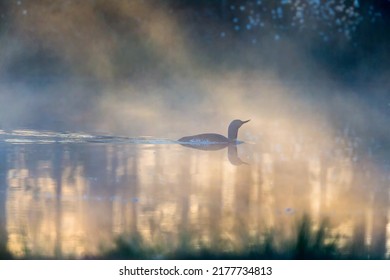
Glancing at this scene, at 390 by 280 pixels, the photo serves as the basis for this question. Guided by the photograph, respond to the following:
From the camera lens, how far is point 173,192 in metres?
4.19

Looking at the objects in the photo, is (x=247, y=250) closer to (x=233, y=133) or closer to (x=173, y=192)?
(x=173, y=192)

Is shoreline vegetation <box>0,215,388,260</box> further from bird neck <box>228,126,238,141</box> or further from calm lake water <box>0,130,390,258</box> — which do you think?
bird neck <box>228,126,238,141</box>

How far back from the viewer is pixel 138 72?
397 inches

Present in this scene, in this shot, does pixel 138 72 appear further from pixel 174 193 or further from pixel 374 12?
pixel 174 193

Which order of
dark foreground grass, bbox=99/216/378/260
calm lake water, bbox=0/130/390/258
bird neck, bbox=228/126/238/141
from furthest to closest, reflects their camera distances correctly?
bird neck, bbox=228/126/238/141 < calm lake water, bbox=0/130/390/258 < dark foreground grass, bbox=99/216/378/260

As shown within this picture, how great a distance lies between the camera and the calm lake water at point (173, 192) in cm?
339

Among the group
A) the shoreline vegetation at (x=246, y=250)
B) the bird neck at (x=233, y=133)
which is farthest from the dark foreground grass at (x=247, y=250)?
the bird neck at (x=233, y=133)

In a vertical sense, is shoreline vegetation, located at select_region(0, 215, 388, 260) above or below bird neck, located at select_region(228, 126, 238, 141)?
below

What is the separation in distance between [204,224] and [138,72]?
21.9 ft

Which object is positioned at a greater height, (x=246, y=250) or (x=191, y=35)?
(x=191, y=35)

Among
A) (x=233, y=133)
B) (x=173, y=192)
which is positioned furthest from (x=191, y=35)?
(x=173, y=192)

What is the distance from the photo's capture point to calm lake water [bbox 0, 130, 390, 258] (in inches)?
134

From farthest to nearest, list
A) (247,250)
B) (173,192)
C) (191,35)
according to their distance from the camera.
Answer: (191,35)
(173,192)
(247,250)

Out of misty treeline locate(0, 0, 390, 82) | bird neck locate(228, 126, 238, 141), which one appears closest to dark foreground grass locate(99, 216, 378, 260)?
bird neck locate(228, 126, 238, 141)
